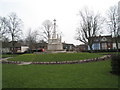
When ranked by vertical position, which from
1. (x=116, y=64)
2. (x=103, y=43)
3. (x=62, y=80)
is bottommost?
(x=62, y=80)

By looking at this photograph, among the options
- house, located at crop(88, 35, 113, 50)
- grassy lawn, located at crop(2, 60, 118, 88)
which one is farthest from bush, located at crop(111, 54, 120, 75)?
house, located at crop(88, 35, 113, 50)

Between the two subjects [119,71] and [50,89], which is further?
[119,71]

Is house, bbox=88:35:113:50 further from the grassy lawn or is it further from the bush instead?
the grassy lawn

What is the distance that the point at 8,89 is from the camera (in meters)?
5.66

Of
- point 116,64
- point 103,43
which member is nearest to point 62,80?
point 116,64

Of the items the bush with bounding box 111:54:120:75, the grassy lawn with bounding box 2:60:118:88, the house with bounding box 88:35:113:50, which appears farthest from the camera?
the house with bounding box 88:35:113:50

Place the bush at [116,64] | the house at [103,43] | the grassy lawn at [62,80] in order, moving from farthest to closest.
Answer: the house at [103,43]
the bush at [116,64]
the grassy lawn at [62,80]

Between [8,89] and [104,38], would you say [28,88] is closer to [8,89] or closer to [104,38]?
[8,89]

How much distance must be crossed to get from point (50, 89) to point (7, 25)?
124ft

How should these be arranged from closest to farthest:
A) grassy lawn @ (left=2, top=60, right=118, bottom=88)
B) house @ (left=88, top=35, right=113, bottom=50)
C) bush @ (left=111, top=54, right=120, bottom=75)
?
1. grassy lawn @ (left=2, top=60, right=118, bottom=88)
2. bush @ (left=111, top=54, right=120, bottom=75)
3. house @ (left=88, top=35, right=113, bottom=50)

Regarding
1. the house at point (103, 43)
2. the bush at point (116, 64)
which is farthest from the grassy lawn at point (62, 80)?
the house at point (103, 43)

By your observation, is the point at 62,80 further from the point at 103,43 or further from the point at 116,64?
the point at 103,43

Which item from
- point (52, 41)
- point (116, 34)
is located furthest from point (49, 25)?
point (116, 34)

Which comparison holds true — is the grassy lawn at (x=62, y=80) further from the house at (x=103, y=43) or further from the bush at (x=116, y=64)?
the house at (x=103, y=43)
